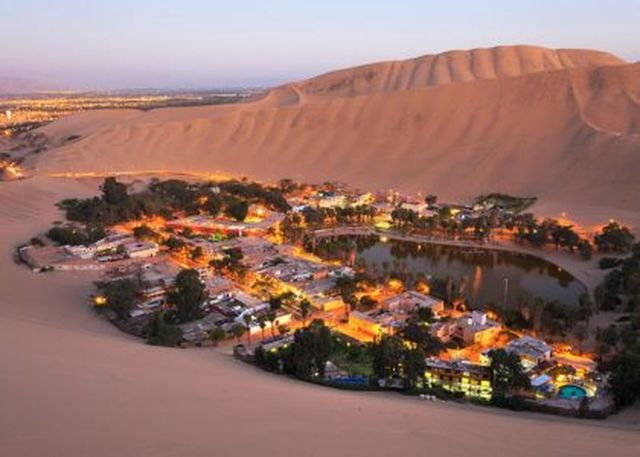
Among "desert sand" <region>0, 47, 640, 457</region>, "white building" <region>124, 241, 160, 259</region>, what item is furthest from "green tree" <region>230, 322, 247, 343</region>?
"white building" <region>124, 241, 160, 259</region>

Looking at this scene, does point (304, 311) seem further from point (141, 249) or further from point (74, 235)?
point (74, 235)

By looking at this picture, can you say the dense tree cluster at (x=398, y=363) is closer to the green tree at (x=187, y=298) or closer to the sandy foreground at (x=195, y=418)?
the sandy foreground at (x=195, y=418)

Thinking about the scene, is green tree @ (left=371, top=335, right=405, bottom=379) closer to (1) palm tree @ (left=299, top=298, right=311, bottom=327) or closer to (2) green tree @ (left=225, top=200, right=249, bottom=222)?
(1) palm tree @ (left=299, top=298, right=311, bottom=327)

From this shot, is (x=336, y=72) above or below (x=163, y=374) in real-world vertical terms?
above

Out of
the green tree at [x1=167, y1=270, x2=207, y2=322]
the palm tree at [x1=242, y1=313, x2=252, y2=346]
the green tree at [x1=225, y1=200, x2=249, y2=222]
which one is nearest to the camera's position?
the palm tree at [x1=242, y1=313, x2=252, y2=346]

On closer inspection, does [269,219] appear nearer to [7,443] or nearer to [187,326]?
[187,326]

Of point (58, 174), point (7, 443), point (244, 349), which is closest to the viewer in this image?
point (7, 443)

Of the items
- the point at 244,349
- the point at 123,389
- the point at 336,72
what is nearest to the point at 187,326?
the point at 244,349
